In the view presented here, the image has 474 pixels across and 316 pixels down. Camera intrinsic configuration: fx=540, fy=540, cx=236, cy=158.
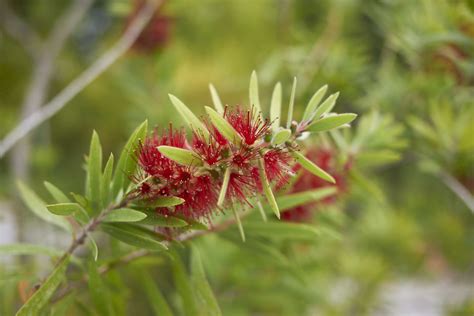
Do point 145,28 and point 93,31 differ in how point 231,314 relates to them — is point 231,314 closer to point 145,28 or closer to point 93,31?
point 145,28

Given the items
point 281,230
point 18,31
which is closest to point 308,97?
A: point 281,230

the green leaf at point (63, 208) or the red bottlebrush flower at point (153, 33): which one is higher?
the red bottlebrush flower at point (153, 33)

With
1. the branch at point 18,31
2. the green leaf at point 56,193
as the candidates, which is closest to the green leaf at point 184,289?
the green leaf at point 56,193

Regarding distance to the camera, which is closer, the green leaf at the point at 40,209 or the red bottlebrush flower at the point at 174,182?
the red bottlebrush flower at the point at 174,182

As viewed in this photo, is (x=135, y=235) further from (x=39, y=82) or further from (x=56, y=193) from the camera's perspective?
(x=39, y=82)

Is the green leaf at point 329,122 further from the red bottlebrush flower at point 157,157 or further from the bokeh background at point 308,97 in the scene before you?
the bokeh background at point 308,97

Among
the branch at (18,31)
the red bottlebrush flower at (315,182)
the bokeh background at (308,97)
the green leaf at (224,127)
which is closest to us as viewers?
the green leaf at (224,127)
